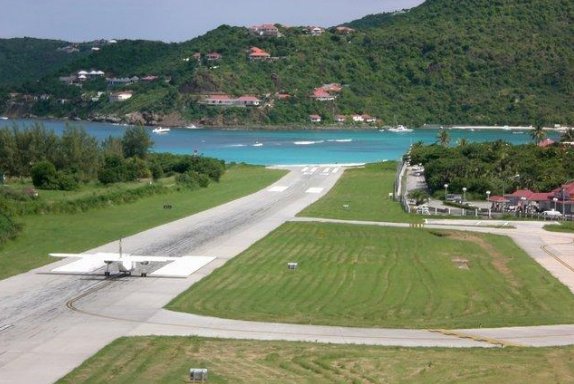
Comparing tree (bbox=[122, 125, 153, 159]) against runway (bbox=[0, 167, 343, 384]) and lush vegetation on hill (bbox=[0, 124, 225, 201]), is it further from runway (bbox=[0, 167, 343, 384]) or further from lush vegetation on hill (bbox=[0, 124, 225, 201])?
runway (bbox=[0, 167, 343, 384])

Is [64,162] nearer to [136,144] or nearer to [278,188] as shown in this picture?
[278,188]

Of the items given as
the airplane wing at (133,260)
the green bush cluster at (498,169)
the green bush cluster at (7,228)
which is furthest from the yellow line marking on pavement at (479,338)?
the green bush cluster at (498,169)

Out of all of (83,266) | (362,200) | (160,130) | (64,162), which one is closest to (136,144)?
(64,162)

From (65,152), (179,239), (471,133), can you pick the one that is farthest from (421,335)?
(471,133)

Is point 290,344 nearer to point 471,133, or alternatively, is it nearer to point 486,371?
point 486,371

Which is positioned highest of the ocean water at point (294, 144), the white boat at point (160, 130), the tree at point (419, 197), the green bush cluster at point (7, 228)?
the green bush cluster at point (7, 228)

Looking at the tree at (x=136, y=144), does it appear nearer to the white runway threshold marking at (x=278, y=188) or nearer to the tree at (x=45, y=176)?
the white runway threshold marking at (x=278, y=188)

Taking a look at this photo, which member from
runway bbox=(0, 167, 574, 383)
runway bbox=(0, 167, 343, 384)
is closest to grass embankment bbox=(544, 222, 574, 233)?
runway bbox=(0, 167, 574, 383)
